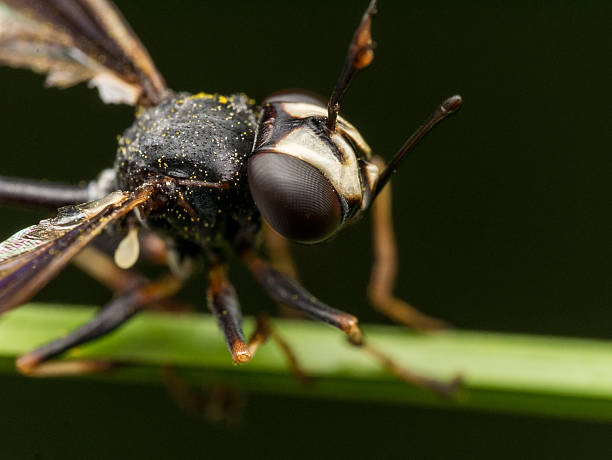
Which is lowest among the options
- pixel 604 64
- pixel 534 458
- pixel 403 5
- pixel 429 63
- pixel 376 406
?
pixel 534 458

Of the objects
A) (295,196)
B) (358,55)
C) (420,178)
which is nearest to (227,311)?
(295,196)

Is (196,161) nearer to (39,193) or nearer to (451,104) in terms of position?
(451,104)

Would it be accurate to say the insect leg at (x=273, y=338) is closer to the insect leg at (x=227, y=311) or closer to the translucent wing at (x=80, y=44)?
the insect leg at (x=227, y=311)

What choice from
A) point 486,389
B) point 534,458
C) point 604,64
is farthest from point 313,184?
point 604,64

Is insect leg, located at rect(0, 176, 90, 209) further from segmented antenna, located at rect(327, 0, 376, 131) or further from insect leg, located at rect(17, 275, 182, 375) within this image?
segmented antenna, located at rect(327, 0, 376, 131)

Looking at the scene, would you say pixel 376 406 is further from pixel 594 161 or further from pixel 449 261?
pixel 594 161

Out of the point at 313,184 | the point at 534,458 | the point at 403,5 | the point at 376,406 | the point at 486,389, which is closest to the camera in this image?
the point at 313,184

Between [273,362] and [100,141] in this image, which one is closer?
[273,362]
